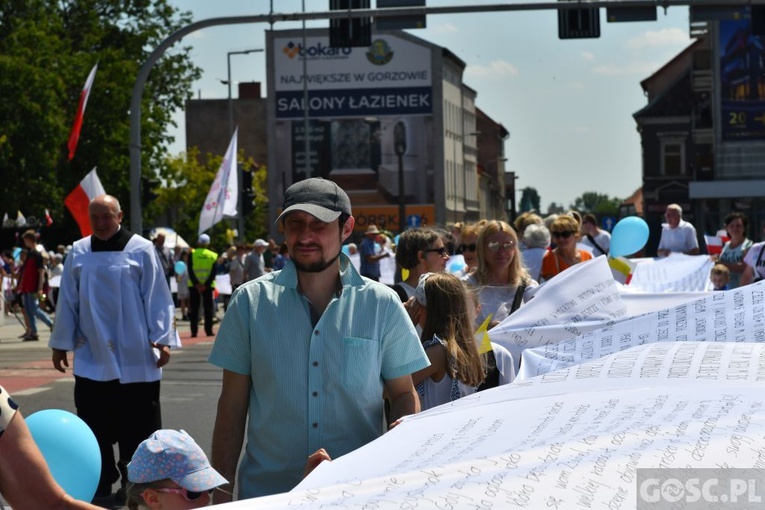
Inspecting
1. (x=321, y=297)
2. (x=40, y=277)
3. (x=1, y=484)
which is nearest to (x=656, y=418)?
(x=1, y=484)

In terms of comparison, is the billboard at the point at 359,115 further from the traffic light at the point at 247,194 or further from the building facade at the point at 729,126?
the traffic light at the point at 247,194

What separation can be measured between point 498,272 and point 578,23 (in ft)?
44.1

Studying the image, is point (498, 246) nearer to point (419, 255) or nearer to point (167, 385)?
point (419, 255)

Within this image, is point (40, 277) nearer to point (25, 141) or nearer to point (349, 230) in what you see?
point (349, 230)

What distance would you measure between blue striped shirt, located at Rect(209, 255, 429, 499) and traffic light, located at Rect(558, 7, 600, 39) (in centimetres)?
1700

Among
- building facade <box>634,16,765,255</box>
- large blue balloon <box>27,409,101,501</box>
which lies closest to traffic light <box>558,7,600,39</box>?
large blue balloon <box>27,409,101,501</box>

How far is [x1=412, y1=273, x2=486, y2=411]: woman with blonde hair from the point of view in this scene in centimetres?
547

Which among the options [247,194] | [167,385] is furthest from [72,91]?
[167,385]

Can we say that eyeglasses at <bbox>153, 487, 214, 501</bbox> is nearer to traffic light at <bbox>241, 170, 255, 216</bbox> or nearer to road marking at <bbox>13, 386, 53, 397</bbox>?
road marking at <bbox>13, 386, 53, 397</bbox>

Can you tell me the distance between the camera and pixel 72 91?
171ft

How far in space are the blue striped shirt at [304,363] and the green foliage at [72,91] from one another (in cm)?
4253

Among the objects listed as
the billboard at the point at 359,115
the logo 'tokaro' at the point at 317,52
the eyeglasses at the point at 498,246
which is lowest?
the eyeglasses at the point at 498,246

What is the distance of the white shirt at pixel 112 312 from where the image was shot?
27.3ft

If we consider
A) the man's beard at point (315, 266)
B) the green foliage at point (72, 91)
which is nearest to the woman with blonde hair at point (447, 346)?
the man's beard at point (315, 266)
